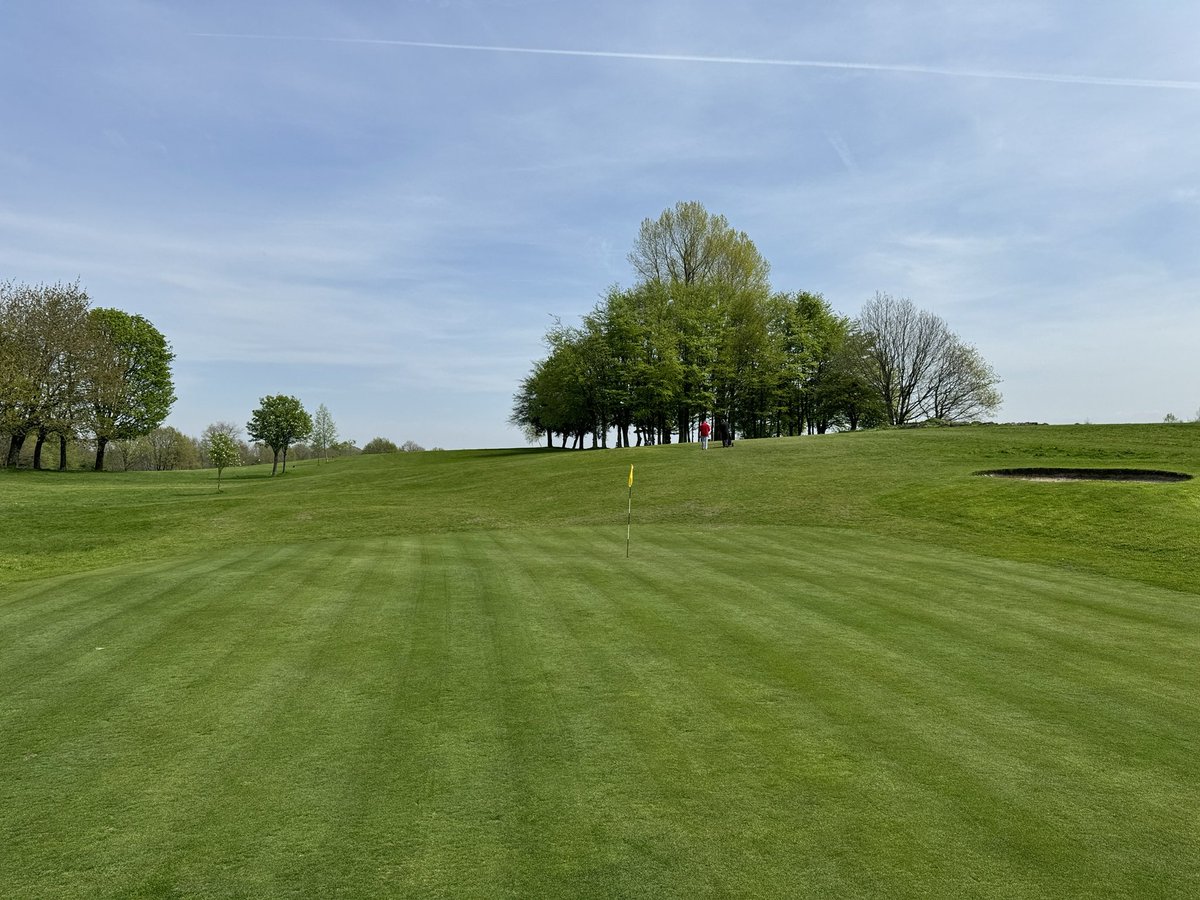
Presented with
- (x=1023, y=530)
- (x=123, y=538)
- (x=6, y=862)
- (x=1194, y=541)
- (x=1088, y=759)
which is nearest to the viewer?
(x=6, y=862)

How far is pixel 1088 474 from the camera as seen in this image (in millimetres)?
26453

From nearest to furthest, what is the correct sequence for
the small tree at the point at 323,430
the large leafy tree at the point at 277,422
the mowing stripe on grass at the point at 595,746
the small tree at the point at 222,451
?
1. the mowing stripe on grass at the point at 595,746
2. the small tree at the point at 222,451
3. the large leafy tree at the point at 277,422
4. the small tree at the point at 323,430

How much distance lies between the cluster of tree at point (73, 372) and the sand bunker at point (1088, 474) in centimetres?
5900

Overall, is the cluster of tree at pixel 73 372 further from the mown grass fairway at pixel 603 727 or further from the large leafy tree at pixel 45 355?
the mown grass fairway at pixel 603 727

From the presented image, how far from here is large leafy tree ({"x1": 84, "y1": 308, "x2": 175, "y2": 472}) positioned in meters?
57.6

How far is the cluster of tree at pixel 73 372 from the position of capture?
5125 centimetres

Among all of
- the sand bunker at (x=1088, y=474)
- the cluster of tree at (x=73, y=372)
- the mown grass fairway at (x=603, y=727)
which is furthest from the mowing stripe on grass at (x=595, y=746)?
the cluster of tree at (x=73, y=372)

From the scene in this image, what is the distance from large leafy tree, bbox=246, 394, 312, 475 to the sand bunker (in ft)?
191

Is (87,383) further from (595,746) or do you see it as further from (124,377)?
(595,746)

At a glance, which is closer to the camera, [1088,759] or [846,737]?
[1088,759]

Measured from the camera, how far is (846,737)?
6.06m

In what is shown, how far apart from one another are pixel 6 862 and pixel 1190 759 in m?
8.52

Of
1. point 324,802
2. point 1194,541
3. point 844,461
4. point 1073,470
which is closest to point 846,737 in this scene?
point 324,802

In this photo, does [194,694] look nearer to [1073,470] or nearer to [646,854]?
[646,854]
